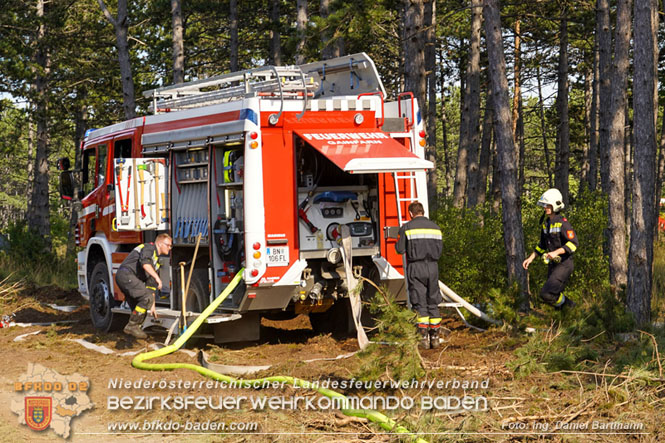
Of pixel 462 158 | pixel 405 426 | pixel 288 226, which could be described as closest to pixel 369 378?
pixel 405 426

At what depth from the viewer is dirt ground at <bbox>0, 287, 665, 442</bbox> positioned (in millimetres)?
6340

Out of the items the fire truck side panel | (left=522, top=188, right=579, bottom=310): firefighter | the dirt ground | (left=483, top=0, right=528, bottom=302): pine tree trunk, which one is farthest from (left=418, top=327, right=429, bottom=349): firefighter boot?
(left=483, top=0, right=528, bottom=302): pine tree trunk

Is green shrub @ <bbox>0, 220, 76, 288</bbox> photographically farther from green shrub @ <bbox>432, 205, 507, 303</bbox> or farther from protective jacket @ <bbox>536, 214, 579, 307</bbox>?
protective jacket @ <bbox>536, 214, 579, 307</bbox>

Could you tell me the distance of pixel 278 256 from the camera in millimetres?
10000

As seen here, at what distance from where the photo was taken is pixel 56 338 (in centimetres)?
1213

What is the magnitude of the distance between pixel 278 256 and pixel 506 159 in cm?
414

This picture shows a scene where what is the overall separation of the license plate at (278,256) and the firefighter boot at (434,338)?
6.50ft

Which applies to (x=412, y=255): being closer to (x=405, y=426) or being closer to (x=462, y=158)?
(x=405, y=426)

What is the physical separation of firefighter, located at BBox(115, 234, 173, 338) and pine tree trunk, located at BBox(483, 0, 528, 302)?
4957 mm

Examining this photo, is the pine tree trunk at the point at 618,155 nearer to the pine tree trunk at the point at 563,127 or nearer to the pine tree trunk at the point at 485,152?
the pine tree trunk at the point at 563,127

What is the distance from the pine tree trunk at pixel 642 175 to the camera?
34.0 feet

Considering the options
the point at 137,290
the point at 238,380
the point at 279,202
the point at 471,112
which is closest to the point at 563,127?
the point at 471,112

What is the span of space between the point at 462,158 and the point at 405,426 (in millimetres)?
17479

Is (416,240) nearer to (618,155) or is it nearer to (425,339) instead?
(425,339)
